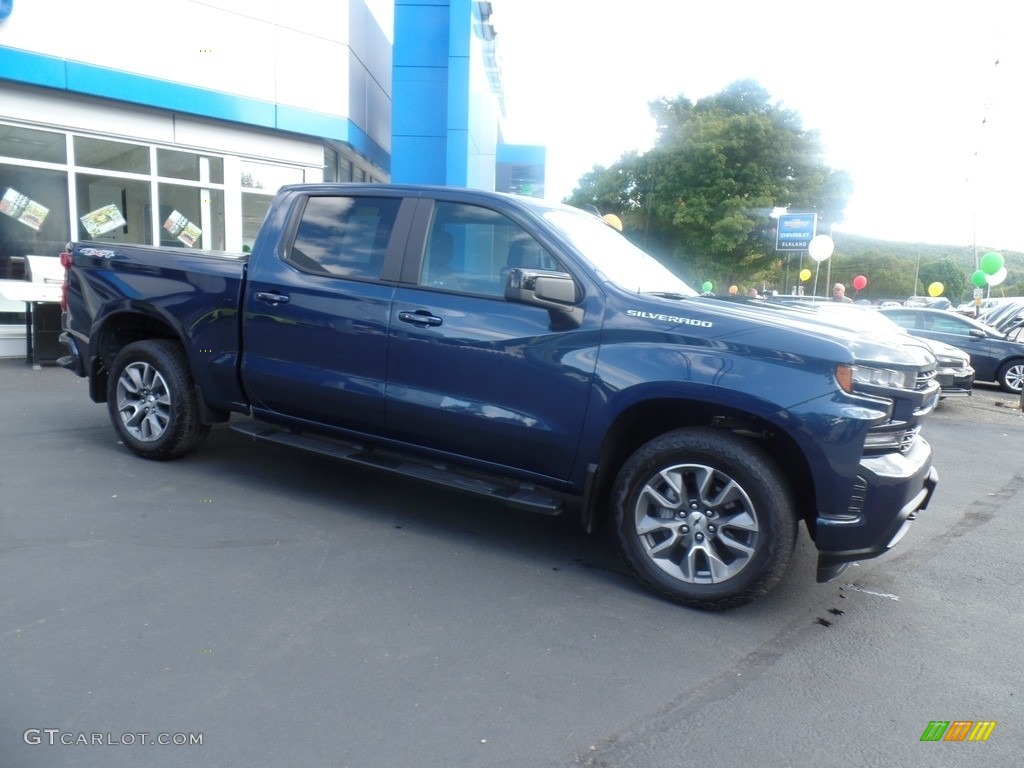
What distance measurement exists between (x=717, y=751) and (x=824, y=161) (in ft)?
136

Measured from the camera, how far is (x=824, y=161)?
39.5 metres

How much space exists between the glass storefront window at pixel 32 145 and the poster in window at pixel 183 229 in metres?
1.85

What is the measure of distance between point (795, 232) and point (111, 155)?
16.1 meters

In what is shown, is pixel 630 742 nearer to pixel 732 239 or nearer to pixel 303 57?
pixel 303 57

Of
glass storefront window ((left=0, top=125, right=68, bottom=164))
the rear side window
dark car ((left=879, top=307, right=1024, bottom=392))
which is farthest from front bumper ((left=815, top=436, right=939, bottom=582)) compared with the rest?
dark car ((left=879, top=307, right=1024, bottom=392))

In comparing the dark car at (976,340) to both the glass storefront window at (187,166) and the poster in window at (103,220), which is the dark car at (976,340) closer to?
the glass storefront window at (187,166)

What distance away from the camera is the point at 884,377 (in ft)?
11.9

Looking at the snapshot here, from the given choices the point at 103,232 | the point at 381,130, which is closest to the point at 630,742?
the point at 103,232

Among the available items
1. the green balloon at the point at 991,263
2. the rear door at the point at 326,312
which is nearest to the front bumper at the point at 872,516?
the rear door at the point at 326,312

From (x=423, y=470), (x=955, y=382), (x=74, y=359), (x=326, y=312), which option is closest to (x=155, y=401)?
(x=74, y=359)

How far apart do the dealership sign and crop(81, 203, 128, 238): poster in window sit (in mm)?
15252

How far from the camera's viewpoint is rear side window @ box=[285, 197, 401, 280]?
192 inches

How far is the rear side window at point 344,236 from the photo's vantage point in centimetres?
489

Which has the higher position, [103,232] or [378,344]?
[103,232]
